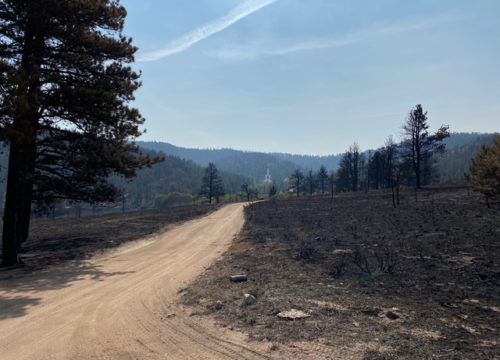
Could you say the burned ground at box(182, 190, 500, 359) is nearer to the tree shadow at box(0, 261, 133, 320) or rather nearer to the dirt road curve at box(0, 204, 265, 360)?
the dirt road curve at box(0, 204, 265, 360)

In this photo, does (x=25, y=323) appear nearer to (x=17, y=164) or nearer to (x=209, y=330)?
(x=209, y=330)

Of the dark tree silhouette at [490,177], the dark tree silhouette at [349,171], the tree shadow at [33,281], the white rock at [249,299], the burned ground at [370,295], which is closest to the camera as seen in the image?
the burned ground at [370,295]

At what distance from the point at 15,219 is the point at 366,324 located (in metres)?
15.1

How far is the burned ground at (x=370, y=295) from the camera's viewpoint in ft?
22.2

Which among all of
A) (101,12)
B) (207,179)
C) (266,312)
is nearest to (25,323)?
(266,312)

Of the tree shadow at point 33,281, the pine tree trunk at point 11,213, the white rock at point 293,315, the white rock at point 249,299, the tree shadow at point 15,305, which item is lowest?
the tree shadow at point 33,281

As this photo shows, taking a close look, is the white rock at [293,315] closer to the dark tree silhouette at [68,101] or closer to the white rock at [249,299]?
the white rock at [249,299]

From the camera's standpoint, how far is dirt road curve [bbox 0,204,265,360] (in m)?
6.83

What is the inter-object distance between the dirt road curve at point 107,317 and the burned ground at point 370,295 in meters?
0.74

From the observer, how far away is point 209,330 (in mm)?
7828

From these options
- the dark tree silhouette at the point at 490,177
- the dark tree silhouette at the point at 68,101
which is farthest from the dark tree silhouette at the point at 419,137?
the dark tree silhouette at the point at 68,101

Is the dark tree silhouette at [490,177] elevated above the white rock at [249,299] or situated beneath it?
elevated above

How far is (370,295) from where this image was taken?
9.66 meters

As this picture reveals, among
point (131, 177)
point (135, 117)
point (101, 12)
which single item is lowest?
point (131, 177)
